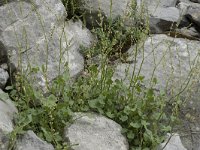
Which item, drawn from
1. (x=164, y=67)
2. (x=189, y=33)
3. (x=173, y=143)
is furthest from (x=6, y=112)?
(x=189, y=33)

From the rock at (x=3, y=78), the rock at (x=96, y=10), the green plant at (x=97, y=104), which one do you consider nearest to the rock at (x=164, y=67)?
the green plant at (x=97, y=104)

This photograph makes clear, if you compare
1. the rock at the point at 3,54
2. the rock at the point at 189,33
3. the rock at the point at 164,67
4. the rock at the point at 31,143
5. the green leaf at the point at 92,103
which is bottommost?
the rock at the point at 189,33

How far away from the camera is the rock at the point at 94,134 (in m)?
3.69

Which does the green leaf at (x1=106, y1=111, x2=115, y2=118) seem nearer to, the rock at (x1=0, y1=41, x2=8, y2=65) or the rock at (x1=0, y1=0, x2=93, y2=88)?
the rock at (x1=0, y1=0, x2=93, y2=88)

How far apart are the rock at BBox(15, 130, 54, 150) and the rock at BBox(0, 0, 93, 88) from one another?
28.6 inches

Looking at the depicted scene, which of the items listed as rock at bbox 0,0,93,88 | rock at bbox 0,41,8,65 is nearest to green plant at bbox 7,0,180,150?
rock at bbox 0,0,93,88

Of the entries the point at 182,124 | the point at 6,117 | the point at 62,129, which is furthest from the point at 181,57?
the point at 6,117

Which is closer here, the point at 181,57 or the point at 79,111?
the point at 79,111

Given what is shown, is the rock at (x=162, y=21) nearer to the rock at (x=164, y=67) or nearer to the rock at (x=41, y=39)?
the rock at (x=164, y=67)

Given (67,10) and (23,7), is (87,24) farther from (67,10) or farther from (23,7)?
(23,7)

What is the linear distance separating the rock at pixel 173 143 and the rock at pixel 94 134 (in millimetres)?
323

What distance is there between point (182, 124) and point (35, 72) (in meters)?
1.40

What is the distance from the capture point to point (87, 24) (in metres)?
5.33

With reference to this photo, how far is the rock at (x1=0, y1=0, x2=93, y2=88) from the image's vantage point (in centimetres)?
437
